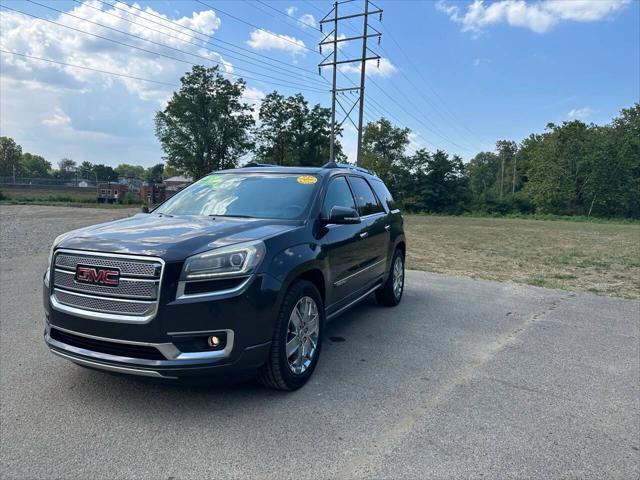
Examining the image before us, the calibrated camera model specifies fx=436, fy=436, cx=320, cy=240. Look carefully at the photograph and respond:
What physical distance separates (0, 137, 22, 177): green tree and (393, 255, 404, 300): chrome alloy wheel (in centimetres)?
11397

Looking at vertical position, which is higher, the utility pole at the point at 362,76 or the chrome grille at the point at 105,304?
the utility pole at the point at 362,76

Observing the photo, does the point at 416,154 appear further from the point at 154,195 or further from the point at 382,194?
the point at 382,194

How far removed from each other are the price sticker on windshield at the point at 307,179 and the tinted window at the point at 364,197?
832 mm

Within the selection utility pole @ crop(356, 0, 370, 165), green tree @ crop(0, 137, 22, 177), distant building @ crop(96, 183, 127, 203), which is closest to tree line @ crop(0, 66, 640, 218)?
distant building @ crop(96, 183, 127, 203)

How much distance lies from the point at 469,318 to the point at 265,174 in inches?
129

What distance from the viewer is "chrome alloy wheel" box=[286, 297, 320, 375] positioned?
136 inches

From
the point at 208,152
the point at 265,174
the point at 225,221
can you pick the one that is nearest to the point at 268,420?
the point at 225,221

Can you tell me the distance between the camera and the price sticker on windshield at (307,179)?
4391mm

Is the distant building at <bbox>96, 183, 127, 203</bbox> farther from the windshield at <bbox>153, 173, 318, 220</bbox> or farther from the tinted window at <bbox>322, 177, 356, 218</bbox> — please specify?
the tinted window at <bbox>322, 177, 356, 218</bbox>

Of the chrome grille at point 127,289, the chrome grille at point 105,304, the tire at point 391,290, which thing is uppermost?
the chrome grille at point 127,289

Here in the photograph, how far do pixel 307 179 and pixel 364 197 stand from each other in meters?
1.17

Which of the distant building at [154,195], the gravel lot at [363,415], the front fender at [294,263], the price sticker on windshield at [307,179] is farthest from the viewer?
the distant building at [154,195]

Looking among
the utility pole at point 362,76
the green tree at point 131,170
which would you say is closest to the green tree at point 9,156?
the green tree at point 131,170

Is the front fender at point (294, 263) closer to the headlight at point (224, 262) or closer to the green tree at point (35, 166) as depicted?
the headlight at point (224, 262)
